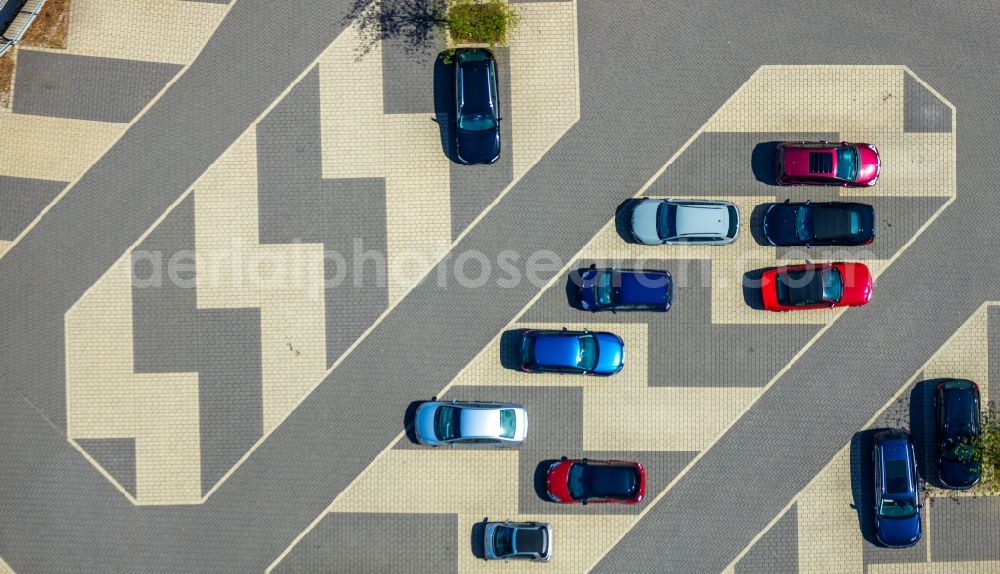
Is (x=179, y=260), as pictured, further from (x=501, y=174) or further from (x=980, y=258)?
(x=980, y=258)

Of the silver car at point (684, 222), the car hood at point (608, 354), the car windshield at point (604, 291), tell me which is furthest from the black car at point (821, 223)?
the car hood at point (608, 354)

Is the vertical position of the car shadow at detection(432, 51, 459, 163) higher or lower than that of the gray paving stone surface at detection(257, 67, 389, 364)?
higher

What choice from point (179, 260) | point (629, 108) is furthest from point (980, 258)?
point (179, 260)

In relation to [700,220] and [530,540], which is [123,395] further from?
[700,220]

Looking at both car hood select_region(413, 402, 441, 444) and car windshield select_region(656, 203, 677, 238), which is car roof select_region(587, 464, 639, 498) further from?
car windshield select_region(656, 203, 677, 238)

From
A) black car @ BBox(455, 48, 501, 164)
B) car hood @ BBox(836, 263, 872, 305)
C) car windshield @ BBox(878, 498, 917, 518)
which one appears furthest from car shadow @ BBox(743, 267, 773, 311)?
black car @ BBox(455, 48, 501, 164)

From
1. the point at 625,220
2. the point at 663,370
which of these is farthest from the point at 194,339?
the point at 663,370
